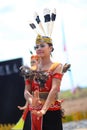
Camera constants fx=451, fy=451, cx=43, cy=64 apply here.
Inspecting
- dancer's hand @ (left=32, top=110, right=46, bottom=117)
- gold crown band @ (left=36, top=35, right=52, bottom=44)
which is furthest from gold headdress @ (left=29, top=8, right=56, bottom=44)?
dancer's hand @ (left=32, top=110, right=46, bottom=117)

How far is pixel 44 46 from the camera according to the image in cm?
369

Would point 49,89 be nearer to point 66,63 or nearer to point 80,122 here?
point 66,63

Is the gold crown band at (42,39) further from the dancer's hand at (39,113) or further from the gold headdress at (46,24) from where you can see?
the dancer's hand at (39,113)

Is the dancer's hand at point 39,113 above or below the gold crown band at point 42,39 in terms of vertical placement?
below

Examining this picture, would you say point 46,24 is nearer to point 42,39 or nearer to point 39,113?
point 42,39

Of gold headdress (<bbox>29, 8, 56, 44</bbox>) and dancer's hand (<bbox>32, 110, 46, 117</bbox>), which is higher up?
gold headdress (<bbox>29, 8, 56, 44</bbox>)

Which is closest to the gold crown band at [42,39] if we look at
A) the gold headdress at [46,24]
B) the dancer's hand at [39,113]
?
the gold headdress at [46,24]

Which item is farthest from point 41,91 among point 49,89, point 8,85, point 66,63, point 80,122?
point 80,122

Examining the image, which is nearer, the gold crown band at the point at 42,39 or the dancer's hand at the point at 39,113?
the dancer's hand at the point at 39,113

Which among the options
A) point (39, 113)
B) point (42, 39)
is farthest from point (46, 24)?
point (39, 113)

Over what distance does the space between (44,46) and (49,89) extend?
0.37 m

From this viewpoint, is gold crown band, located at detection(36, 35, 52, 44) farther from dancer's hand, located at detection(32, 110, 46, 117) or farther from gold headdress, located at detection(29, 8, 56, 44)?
dancer's hand, located at detection(32, 110, 46, 117)

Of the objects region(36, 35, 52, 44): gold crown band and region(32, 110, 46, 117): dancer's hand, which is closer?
region(32, 110, 46, 117): dancer's hand

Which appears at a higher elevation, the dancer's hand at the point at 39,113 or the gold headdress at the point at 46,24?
the gold headdress at the point at 46,24
